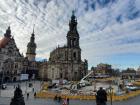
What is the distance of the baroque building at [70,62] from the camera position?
105 m

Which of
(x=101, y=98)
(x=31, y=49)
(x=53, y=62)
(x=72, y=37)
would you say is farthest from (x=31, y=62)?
(x=101, y=98)

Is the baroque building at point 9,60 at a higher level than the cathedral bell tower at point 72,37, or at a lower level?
lower

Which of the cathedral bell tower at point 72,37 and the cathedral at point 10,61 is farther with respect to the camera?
the cathedral bell tower at point 72,37

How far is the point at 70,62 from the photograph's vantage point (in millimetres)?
105500

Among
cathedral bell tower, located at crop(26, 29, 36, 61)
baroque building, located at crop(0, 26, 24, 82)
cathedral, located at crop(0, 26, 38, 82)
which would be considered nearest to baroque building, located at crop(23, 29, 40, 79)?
cathedral bell tower, located at crop(26, 29, 36, 61)

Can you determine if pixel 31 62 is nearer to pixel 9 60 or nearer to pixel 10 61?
pixel 10 61

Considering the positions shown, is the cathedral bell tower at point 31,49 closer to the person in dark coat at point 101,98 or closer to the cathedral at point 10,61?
the cathedral at point 10,61

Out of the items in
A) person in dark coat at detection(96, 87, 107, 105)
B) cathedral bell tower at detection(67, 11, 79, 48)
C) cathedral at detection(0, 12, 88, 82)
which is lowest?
person in dark coat at detection(96, 87, 107, 105)

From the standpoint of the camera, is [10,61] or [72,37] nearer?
[10,61]

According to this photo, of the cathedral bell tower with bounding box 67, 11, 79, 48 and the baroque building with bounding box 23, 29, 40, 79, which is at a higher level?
the cathedral bell tower with bounding box 67, 11, 79, 48

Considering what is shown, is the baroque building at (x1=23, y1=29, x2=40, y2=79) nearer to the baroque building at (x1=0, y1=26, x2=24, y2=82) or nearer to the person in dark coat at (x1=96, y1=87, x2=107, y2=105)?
the baroque building at (x1=0, y1=26, x2=24, y2=82)

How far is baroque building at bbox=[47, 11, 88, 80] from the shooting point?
105 metres

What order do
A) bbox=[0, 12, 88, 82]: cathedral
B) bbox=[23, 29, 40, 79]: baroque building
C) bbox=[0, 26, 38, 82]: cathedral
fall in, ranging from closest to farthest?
bbox=[0, 26, 38, 82]: cathedral, bbox=[0, 12, 88, 82]: cathedral, bbox=[23, 29, 40, 79]: baroque building

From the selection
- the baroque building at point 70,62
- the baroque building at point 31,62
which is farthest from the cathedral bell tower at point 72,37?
the baroque building at point 31,62
